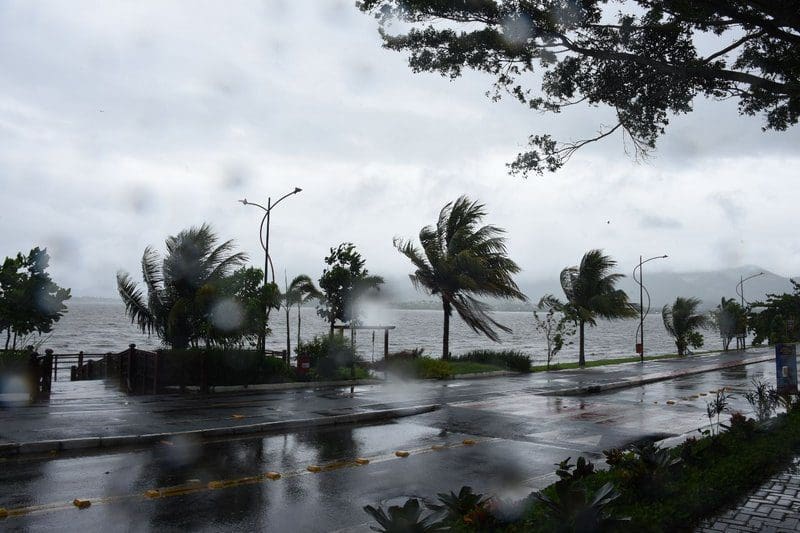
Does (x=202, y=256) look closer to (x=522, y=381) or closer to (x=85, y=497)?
(x=522, y=381)

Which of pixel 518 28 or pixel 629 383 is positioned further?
pixel 629 383

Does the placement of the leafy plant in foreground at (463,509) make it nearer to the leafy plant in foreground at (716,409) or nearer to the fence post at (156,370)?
the leafy plant in foreground at (716,409)

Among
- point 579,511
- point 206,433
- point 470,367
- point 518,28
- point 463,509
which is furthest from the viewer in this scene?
point 470,367

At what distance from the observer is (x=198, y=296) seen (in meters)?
22.3

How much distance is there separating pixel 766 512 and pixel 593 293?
34246 mm

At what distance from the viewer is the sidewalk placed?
1145cm

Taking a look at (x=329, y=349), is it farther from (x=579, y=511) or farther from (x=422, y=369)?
(x=579, y=511)

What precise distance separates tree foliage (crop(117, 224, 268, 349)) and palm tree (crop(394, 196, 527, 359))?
983 cm

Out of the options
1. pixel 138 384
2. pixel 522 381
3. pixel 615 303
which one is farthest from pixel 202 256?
pixel 615 303

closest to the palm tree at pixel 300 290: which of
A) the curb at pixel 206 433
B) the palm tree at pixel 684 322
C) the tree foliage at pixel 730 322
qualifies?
the curb at pixel 206 433

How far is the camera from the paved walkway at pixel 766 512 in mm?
6098

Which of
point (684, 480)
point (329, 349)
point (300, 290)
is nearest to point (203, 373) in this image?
point (329, 349)

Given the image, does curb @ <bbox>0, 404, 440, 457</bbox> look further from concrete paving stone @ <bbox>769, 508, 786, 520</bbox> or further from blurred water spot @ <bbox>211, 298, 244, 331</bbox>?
concrete paving stone @ <bbox>769, 508, 786, 520</bbox>

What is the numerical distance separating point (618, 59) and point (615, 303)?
30478 mm
